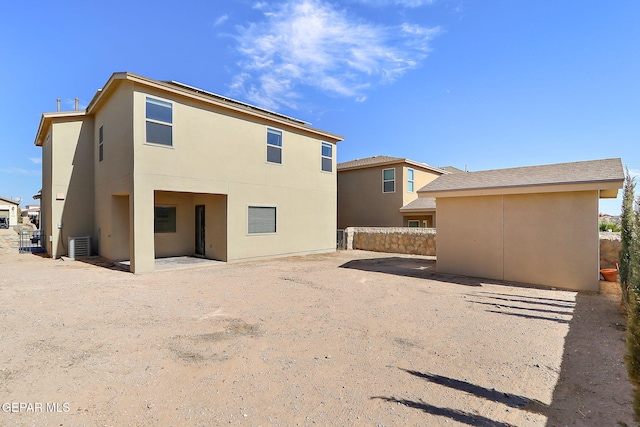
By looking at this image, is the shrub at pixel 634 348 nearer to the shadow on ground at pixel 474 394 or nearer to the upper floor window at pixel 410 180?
the shadow on ground at pixel 474 394

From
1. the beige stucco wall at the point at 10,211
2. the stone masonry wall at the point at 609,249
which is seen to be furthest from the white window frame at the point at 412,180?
the beige stucco wall at the point at 10,211

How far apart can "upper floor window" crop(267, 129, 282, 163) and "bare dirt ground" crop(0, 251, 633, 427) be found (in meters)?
7.15

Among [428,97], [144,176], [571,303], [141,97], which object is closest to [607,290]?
[571,303]

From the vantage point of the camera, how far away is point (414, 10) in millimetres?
9180

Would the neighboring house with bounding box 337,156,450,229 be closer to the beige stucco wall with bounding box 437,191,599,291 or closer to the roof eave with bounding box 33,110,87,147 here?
the beige stucco wall with bounding box 437,191,599,291

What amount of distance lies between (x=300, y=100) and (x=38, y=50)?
1099 cm

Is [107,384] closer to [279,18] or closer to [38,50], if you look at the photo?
[279,18]

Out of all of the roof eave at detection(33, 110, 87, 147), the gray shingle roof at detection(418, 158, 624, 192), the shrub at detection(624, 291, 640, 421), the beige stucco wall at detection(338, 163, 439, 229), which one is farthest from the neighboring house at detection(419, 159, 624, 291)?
the roof eave at detection(33, 110, 87, 147)

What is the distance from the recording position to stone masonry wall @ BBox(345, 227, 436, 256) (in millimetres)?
14391

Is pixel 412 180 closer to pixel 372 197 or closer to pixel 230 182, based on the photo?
pixel 372 197

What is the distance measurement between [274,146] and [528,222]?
31.9 ft

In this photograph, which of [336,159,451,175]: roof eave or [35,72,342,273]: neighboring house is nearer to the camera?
[35,72,342,273]: neighboring house

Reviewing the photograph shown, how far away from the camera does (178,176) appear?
10234mm

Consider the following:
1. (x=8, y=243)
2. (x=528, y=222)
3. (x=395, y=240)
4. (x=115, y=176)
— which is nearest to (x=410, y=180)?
(x=395, y=240)
